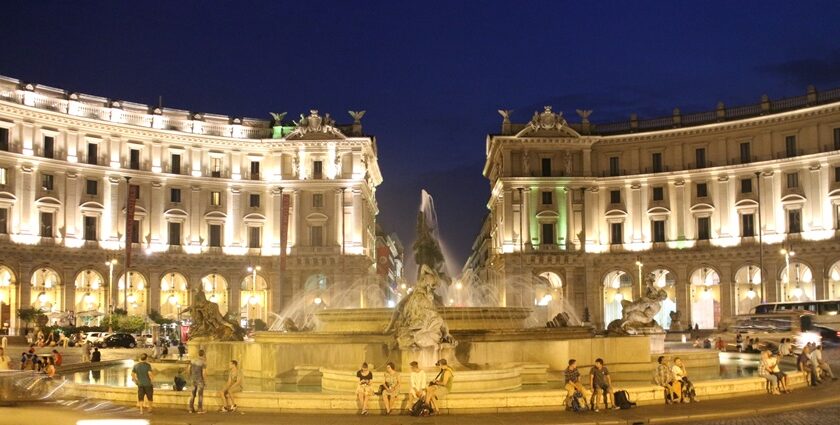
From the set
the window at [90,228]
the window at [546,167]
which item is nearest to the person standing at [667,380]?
the window at [90,228]

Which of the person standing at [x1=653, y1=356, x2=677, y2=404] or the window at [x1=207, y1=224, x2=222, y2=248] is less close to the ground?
the window at [x1=207, y1=224, x2=222, y2=248]

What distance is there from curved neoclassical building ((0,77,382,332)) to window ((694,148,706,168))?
27413 mm

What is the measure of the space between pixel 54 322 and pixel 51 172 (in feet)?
41.6

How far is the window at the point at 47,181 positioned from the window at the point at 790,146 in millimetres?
54519

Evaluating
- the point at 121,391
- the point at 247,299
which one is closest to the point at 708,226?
the point at 247,299

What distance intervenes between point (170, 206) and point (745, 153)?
4573 cm

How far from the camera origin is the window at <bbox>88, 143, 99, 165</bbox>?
70.1 meters

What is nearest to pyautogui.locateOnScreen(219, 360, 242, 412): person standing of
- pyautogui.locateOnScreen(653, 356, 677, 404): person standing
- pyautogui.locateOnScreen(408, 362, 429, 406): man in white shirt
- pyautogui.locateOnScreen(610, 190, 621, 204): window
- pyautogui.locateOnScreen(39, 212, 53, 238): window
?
pyautogui.locateOnScreen(408, 362, 429, 406): man in white shirt

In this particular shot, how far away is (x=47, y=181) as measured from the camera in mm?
67000

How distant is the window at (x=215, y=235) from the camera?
76125 mm

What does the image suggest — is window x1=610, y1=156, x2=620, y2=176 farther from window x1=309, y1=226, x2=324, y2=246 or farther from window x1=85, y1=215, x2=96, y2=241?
window x1=85, y1=215, x2=96, y2=241

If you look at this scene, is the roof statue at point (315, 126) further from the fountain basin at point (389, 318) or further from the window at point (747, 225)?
the fountain basin at point (389, 318)

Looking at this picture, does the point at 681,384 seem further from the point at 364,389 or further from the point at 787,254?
the point at 787,254

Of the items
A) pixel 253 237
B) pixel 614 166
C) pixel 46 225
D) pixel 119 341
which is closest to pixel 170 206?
pixel 253 237
